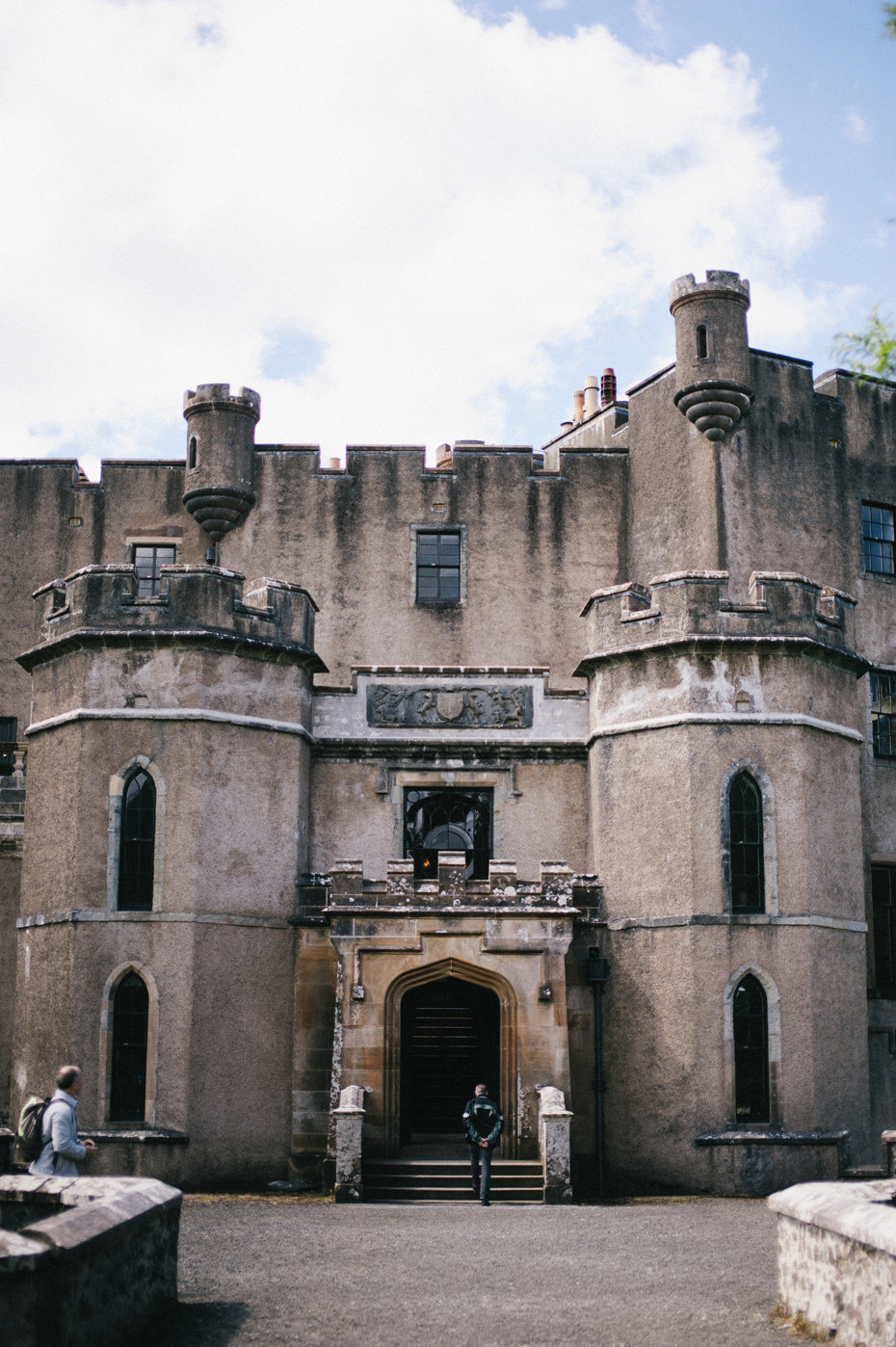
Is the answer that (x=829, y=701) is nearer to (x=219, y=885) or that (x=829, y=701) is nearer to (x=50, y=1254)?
(x=219, y=885)

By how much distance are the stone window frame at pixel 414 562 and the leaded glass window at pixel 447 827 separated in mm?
4145

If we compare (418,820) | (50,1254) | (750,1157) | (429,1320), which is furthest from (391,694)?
(50,1254)

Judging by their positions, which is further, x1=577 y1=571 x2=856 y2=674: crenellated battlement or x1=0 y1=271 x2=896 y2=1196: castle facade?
x1=577 y1=571 x2=856 y2=674: crenellated battlement

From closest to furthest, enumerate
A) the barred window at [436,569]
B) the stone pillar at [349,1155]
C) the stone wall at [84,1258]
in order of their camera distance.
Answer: the stone wall at [84,1258] → the stone pillar at [349,1155] → the barred window at [436,569]

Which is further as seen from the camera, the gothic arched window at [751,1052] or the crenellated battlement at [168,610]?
the crenellated battlement at [168,610]

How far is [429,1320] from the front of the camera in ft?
32.2

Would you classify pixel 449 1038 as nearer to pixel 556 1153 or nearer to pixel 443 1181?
pixel 443 1181

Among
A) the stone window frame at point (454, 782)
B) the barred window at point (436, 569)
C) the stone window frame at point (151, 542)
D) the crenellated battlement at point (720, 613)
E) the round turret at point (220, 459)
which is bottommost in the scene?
the stone window frame at point (454, 782)

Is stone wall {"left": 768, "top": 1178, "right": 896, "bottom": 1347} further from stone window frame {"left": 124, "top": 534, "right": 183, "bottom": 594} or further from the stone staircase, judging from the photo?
stone window frame {"left": 124, "top": 534, "right": 183, "bottom": 594}

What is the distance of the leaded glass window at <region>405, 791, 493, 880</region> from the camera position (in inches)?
835

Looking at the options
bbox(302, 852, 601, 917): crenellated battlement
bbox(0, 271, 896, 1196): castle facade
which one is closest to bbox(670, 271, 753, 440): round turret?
bbox(0, 271, 896, 1196): castle facade

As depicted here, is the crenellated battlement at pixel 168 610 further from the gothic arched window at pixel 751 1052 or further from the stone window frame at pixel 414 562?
the gothic arched window at pixel 751 1052

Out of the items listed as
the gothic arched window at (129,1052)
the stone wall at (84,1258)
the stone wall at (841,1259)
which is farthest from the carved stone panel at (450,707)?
the stone wall at (841,1259)

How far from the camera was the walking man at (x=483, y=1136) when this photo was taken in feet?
55.4
